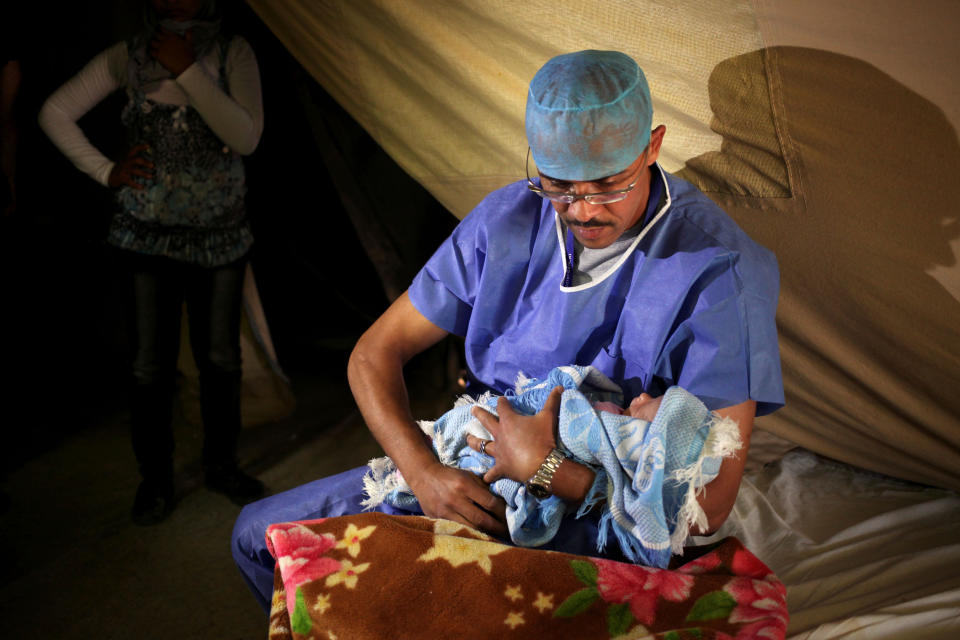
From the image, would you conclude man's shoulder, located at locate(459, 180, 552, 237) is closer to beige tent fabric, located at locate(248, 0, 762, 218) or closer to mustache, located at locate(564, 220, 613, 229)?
mustache, located at locate(564, 220, 613, 229)

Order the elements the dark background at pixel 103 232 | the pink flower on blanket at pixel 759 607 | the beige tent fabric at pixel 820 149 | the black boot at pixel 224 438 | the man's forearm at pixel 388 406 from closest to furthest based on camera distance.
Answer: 1. the pink flower on blanket at pixel 759 607
2. the man's forearm at pixel 388 406
3. the beige tent fabric at pixel 820 149
4. the black boot at pixel 224 438
5. the dark background at pixel 103 232

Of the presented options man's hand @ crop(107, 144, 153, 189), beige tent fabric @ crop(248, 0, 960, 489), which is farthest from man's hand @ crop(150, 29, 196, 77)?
beige tent fabric @ crop(248, 0, 960, 489)

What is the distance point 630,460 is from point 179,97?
5.84ft

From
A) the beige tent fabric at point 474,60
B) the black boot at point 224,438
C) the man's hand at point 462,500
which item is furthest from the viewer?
the black boot at point 224,438

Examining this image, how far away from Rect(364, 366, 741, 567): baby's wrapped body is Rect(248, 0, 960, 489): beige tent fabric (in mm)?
739

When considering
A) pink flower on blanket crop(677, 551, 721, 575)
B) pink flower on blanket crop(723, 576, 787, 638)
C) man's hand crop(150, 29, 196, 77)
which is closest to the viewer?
pink flower on blanket crop(723, 576, 787, 638)

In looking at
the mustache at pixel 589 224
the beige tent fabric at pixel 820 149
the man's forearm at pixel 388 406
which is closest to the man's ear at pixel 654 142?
the mustache at pixel 589 224

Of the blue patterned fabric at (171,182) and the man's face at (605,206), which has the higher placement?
the man's face at (605,206)

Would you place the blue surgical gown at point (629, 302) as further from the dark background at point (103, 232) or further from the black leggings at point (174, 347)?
the dark background at point (103, 232)

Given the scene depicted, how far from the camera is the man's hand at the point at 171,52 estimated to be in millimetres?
2199

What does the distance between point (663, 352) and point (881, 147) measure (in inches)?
29.0

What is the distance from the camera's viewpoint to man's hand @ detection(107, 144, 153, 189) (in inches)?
89.3

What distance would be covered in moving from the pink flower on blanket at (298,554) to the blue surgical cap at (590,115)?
71cm

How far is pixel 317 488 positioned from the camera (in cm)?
150
